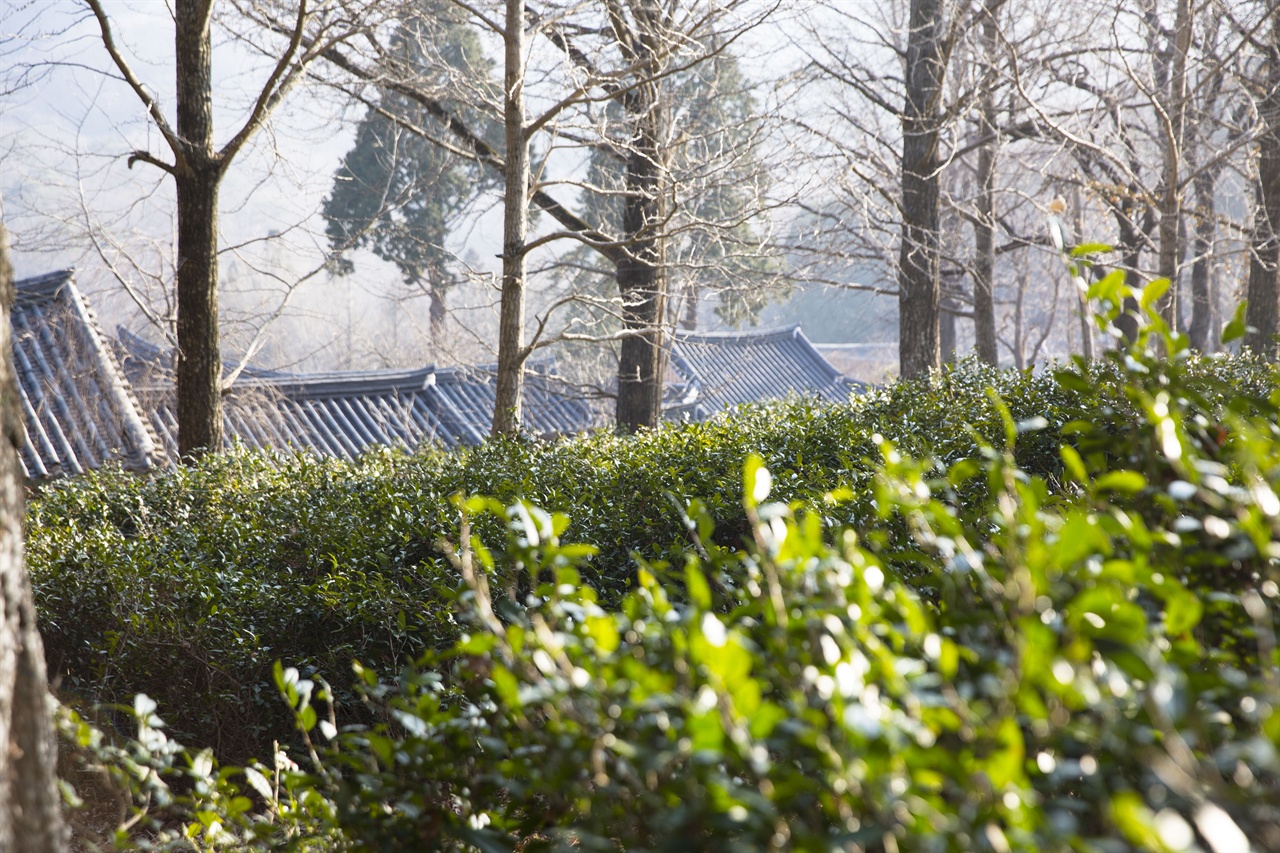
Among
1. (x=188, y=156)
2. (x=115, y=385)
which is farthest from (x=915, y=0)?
(x=115, y=385)

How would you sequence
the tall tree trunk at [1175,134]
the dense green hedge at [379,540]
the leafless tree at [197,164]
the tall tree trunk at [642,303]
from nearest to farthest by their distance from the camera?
1. the dense green hedge at [379,540]
2. the leafless tree at [197,164]
3. the tall tree trunk at [1175,134]
4. the tall tree trunk at [642,303]

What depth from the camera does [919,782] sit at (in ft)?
2.95

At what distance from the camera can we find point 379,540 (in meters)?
4.06

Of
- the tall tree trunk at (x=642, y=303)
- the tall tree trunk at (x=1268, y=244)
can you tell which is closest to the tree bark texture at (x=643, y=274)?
the tall tree trunk at (x=642, y=303)

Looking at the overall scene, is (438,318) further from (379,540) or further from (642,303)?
(379,540)

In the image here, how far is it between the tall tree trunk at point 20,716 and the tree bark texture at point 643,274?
6080mm

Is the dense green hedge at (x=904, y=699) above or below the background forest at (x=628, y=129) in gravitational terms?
below

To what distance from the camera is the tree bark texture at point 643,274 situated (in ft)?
27.0

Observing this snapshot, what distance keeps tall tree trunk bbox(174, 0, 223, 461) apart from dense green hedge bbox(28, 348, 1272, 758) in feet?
6.09

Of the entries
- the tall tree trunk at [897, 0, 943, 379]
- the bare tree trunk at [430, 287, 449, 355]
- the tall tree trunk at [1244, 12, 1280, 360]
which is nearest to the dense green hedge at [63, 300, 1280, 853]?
the tall tree trunk at [897, 0, 943, 379]

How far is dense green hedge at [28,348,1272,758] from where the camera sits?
367 centimetres

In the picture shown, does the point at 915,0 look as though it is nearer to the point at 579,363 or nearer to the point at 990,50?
the point at 990,50

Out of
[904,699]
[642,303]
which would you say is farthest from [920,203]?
[904,699]

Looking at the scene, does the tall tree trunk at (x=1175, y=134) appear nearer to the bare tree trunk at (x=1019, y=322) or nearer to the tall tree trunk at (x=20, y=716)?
the tall tree trunk at (x=20, y=716)
